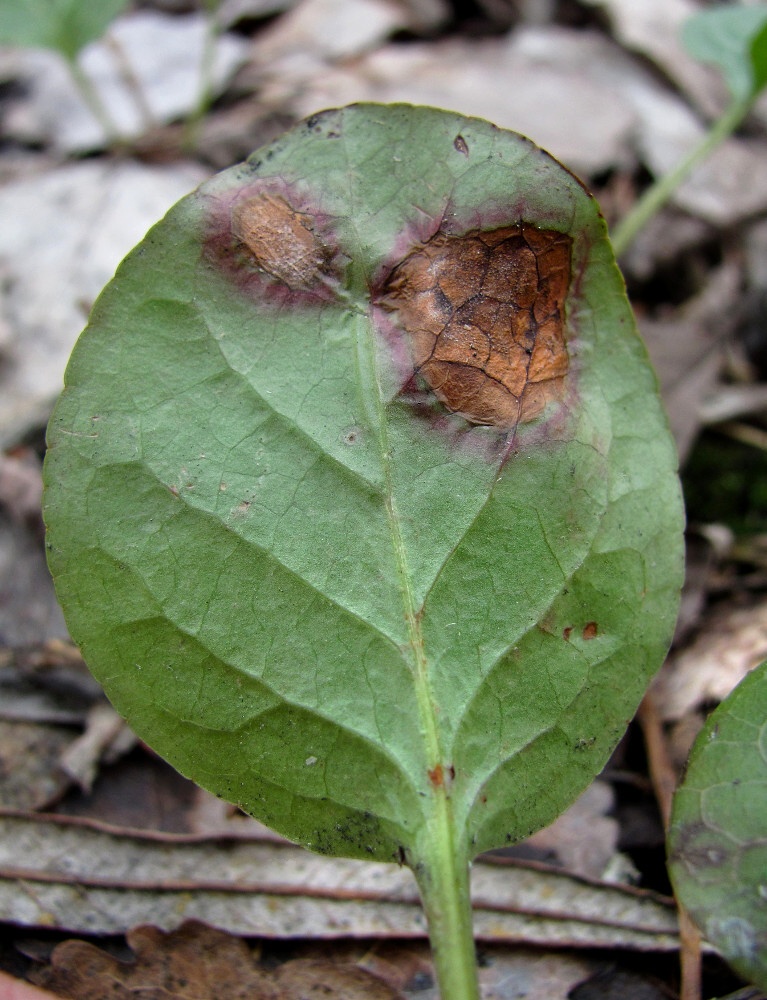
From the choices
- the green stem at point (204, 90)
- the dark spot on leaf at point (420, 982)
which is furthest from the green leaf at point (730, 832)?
the green stem at point (204, 90)

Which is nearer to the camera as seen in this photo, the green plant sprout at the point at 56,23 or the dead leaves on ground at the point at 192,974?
the dead leaves on ground at the point at 192,974

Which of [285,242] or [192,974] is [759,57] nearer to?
[285,242]

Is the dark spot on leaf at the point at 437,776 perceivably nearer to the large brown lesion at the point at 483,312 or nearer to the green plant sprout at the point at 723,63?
the large brown lesion at the point at 483,312

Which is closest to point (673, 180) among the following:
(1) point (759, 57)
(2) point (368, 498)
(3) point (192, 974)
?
(1) point (759, 57)

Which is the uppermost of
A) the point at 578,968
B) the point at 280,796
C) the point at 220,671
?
the point at 220,671

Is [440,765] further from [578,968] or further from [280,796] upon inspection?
[578,968]

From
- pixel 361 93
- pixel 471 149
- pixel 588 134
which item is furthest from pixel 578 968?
pixel 361 93

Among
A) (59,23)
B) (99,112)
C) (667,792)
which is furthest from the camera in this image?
(99,112)
